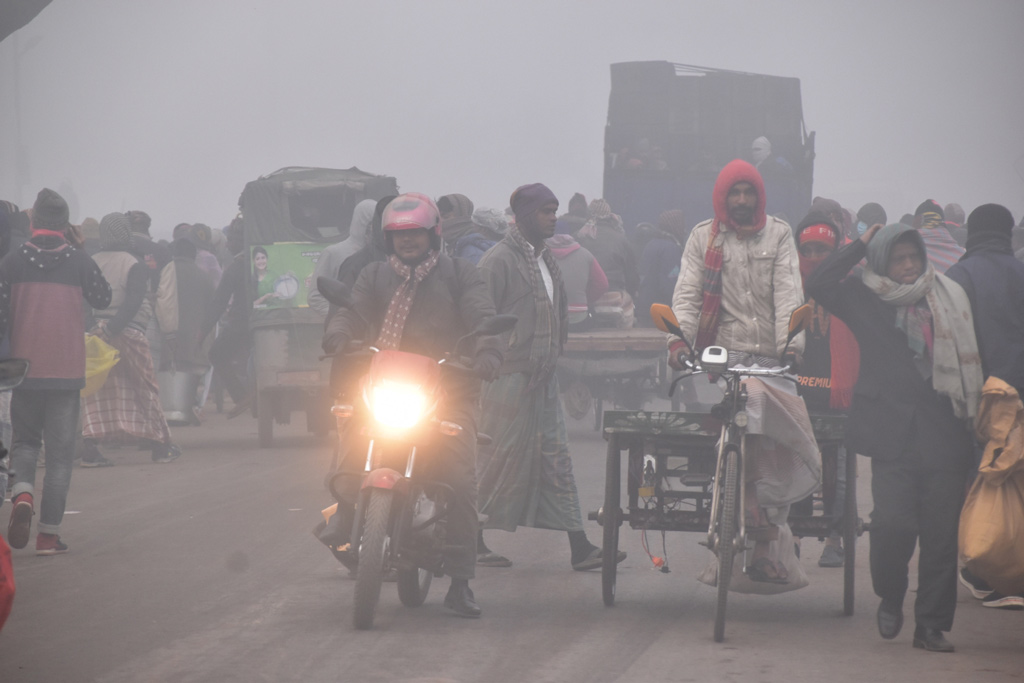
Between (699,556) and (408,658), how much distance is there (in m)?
3.05

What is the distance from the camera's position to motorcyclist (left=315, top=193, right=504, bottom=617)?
621 cm

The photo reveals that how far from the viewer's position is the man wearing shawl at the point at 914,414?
18.6 feet

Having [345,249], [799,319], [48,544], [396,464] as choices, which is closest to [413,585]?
[396,464]

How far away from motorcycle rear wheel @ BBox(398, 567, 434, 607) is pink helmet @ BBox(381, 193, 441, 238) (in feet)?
5.25

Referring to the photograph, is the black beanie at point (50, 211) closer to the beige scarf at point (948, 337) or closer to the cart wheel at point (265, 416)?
the cart wheel at point (265, 416)

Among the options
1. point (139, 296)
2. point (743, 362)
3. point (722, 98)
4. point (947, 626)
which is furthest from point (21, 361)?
point (722, 98)

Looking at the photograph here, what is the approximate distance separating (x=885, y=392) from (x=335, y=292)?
243cm

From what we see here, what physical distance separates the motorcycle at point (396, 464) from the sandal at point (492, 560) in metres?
1.51

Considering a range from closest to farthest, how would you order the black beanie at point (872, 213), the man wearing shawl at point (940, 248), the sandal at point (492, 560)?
1. the sandal at point (492, 560)
2. the man wearing shawl at point (940, 248)
3. the black beanie at point (872, 213)

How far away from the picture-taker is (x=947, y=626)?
5672 mm

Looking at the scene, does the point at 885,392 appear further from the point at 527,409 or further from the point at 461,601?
the point at 527,409

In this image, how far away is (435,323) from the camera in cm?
640

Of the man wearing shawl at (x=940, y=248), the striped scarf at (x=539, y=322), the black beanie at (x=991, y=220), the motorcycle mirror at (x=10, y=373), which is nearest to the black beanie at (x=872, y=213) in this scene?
the man wearing shawl at (x=940, y=248)

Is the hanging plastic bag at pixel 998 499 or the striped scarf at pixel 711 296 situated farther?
the striped scarf at pixel 711 296
